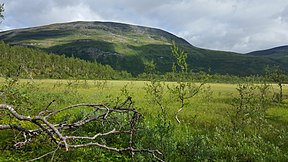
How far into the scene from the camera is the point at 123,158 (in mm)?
9047

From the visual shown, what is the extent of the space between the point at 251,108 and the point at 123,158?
384 inches

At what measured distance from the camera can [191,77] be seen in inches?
632

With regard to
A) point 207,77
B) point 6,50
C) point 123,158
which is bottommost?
point 123,158

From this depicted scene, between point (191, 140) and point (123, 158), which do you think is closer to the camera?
point (123, 158)

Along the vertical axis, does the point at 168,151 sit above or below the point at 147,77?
below

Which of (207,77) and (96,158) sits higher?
(207,77)

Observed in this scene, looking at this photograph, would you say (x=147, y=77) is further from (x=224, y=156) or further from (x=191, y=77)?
(x=224, y=156)

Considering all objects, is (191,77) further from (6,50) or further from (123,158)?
(6,50)

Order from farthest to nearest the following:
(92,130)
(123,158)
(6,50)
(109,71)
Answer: (109,71)
(6,50)
(92,130)
(123,158)

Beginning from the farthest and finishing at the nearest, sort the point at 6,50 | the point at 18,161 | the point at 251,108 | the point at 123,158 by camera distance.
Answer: the point at 6,50 → the point at 251,108 → the point at 123,158 → the point at 18,161

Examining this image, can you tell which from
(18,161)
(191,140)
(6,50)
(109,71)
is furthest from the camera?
(109,71)

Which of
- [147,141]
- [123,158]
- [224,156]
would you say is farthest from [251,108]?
[123,158]

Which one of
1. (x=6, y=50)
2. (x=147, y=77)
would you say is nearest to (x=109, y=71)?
(x=6, y=50)

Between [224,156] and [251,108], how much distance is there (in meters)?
7.53
